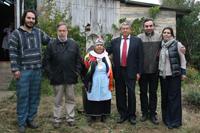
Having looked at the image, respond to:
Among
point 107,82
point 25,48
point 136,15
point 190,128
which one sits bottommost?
point 190,128

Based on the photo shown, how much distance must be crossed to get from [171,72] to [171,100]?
58 cm

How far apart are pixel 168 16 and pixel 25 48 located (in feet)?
31.7

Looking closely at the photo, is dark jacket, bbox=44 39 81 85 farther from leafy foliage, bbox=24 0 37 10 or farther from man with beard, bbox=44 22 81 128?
leafy foliage, bbox=24 0 37 10

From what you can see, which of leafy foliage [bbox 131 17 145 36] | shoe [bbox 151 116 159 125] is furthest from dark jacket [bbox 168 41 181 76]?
leafy foliage [bbox 131 17 145 36]

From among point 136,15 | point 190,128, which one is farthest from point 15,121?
point 136,15

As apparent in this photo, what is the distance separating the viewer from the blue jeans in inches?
310

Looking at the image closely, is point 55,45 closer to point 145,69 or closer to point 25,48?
point 25,48

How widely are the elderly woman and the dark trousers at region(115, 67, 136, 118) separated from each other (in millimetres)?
612

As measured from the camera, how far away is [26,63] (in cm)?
784

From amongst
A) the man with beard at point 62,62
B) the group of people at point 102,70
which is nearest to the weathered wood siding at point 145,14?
the group of people at point 102,70

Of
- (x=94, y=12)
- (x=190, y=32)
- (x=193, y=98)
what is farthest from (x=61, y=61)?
(x=190, y=32)

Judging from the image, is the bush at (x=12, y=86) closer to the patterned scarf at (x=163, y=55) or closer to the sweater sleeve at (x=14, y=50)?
the sweater sleeve at (x=14, y=50)

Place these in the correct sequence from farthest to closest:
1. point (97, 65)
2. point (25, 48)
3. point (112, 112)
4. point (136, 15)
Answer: point (136, 15) < point (112, 112) < point (97, 65) < point (25, 48)

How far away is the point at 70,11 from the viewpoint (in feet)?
47.9
